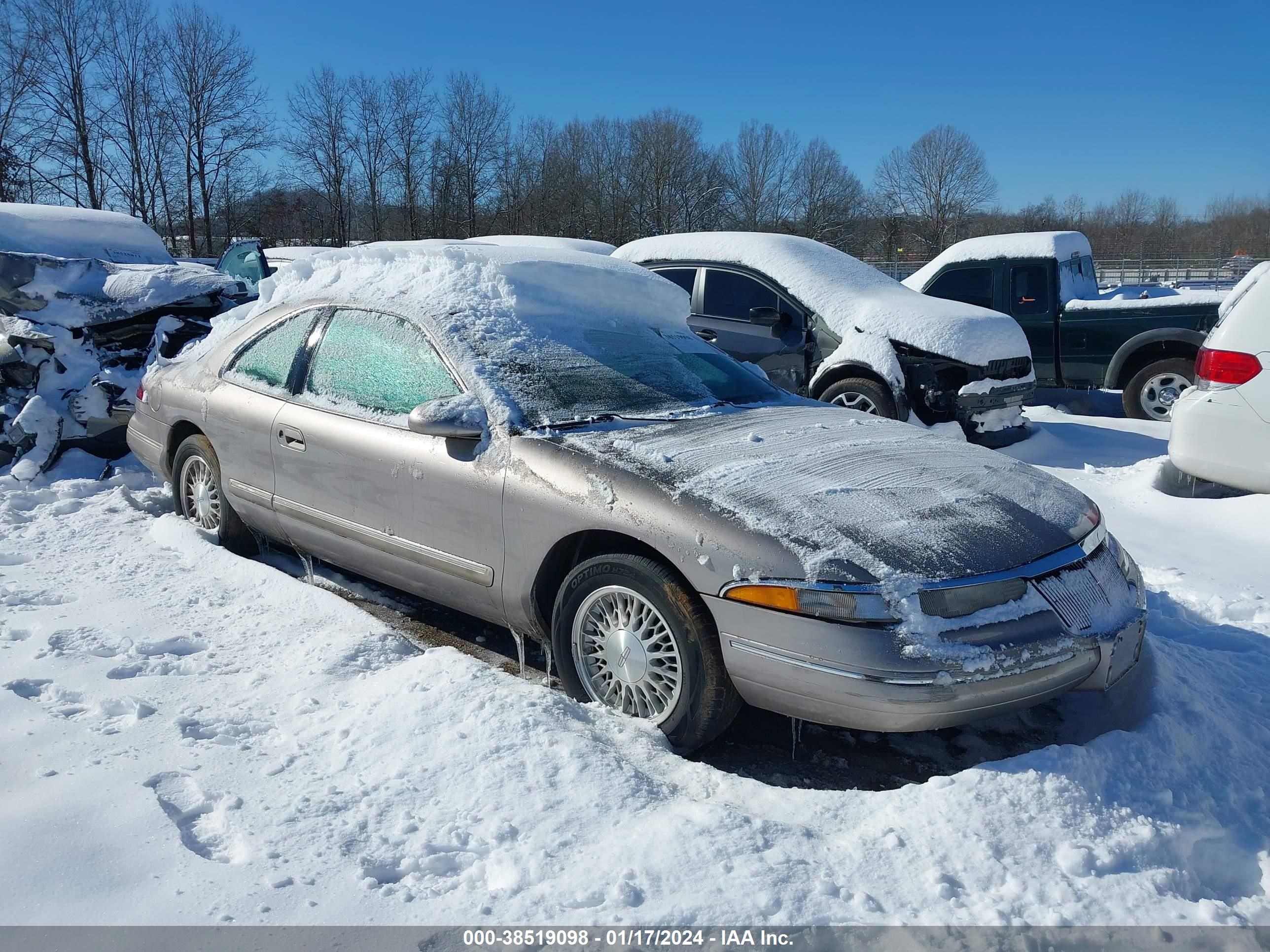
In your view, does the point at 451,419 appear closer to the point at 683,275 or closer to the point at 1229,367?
the point at 1229,367

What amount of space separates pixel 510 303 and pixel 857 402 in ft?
13.6

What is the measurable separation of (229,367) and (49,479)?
7.07ft

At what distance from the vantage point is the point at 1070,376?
9.85 metres

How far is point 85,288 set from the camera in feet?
21.5

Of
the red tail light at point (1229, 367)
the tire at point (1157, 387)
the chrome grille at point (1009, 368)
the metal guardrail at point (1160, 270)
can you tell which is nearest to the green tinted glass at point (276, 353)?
the red tail light at point (1229, 367)

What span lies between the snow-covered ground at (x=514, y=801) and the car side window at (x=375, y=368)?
2.90ft

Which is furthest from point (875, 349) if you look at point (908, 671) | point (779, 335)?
point (908, 671)

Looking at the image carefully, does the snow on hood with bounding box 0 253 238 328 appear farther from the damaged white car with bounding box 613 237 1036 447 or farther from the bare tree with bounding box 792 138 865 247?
the bare tree with bounding box 792 138 865 247

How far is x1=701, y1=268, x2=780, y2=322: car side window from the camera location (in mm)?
7945

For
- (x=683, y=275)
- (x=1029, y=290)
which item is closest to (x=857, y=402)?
(x=683, y=275)

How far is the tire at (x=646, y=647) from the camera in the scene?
9.21 feet

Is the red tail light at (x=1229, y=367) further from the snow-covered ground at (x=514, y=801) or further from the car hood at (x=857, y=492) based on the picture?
the car hood at (x=857, y=492)

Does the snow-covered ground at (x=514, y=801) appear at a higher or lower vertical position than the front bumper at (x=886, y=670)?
lower

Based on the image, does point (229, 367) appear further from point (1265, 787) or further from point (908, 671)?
point (1265, 787)
